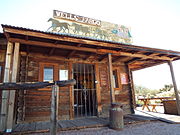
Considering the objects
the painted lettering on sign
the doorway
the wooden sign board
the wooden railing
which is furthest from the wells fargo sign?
the wooden railing

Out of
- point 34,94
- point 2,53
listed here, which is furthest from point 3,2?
point 34,94

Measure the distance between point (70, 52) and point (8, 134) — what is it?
3385 mm

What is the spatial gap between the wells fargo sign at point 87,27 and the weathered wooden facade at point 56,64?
2215 millimetres

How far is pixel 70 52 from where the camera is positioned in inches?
204

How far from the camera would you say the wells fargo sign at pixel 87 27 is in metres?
7.06

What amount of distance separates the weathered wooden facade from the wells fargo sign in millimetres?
2215

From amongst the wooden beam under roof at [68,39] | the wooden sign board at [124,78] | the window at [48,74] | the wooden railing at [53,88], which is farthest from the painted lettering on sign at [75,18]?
the wooden railing at [53,88]

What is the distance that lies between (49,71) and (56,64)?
1.44ft

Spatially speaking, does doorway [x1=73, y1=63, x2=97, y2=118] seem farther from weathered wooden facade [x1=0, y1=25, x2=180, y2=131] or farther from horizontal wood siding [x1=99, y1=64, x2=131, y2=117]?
horizontal wood siding [x1=99, y1=64, x2=131, y2=117]

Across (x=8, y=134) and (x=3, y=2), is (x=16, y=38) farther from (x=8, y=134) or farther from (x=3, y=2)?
(x=3, y=2)

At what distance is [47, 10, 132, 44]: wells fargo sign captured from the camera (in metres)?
7.06

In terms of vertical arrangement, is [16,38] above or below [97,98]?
above

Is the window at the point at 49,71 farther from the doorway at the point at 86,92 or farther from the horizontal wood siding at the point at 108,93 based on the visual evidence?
the horizontal wood siding at the point at 108,93

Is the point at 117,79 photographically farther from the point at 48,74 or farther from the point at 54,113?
the point at 54,113
